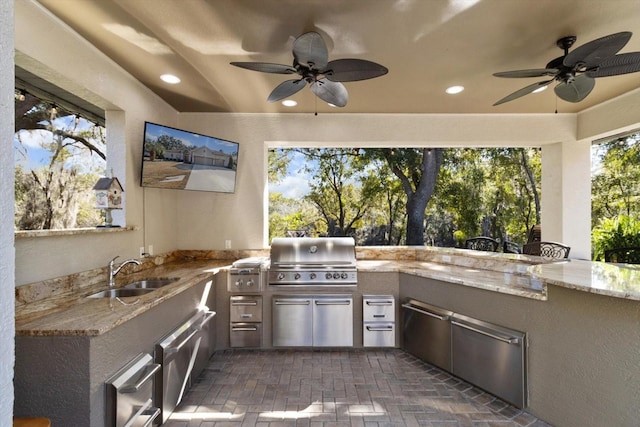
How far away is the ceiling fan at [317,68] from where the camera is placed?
6.61 ft

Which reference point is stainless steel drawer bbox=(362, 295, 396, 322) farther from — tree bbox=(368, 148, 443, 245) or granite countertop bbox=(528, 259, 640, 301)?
tree bbox=(368, 148, 443, 245)

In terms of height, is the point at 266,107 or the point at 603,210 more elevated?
the point at 266,107

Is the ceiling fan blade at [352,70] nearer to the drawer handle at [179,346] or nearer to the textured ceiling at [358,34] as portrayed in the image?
the textured ceiling at [358,34]

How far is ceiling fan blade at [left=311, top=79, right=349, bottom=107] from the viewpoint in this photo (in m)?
2.48

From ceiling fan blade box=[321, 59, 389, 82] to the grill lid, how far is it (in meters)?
1.74

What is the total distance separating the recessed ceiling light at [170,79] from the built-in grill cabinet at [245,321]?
7.25 ft

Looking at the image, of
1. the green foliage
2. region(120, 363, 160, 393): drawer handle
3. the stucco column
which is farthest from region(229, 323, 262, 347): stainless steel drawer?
the green foliage

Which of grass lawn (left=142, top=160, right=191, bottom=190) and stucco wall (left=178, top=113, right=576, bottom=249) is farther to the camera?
stucco wall (left=178, top=113, right=576, bottom=249)

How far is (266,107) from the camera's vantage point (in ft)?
12.1

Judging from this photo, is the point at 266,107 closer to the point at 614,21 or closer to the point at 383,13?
the point at 383,13

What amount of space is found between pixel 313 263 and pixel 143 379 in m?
1.88

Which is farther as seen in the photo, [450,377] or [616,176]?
[616,176]

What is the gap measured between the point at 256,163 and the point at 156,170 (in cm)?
126

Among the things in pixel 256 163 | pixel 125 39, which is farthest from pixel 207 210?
pixel 125 39
